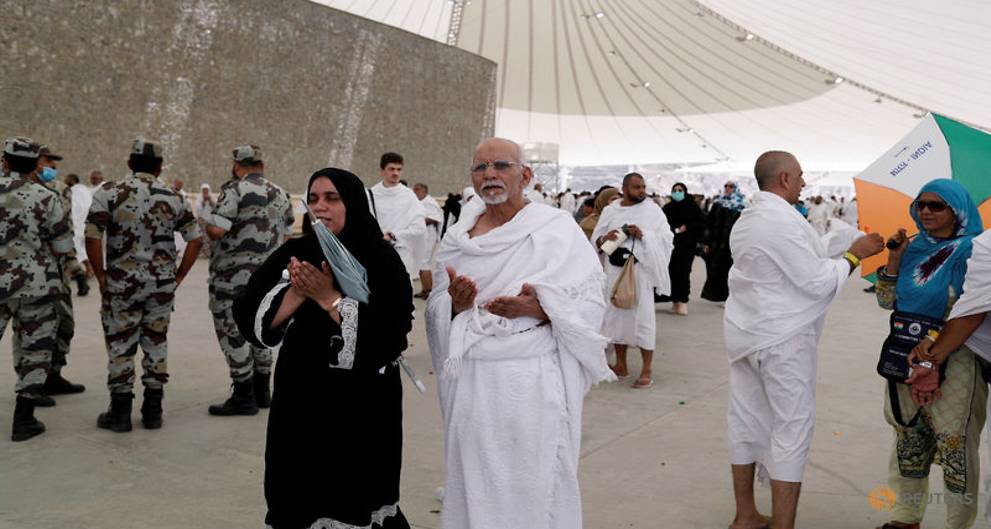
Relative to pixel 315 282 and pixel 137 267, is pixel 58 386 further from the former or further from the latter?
pixel 315 282

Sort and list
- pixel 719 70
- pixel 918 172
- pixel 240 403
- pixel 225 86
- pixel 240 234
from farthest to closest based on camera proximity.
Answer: pixel 719 70, pixel 225 86, pixel 240 403, pixel 240 234, pixel 918 172

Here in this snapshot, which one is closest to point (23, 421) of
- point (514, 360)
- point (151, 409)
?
point (151, 409)

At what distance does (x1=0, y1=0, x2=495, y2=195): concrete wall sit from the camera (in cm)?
1184

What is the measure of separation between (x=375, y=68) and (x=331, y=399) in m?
16.6

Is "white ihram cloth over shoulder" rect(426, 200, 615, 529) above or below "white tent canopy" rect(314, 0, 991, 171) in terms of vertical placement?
below

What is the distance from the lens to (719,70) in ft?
98.7

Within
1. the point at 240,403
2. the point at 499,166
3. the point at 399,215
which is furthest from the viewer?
the point at 399,215

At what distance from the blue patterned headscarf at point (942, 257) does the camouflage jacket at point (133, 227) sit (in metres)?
3.70

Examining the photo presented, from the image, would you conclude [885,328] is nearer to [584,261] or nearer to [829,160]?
[584,261]

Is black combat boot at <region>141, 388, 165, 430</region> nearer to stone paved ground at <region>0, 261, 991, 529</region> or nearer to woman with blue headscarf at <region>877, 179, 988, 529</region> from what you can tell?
stone paved ground at <region>0, 261, 991, 529</region>

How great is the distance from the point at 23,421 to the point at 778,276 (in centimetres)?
393

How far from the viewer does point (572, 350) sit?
258 centimetres

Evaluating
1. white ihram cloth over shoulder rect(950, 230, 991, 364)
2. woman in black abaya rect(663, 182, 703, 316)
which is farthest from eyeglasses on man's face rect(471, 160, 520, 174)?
woman in black abaya rect(663, 182, 703, 316)

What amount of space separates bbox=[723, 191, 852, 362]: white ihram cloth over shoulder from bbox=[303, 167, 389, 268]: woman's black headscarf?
5.09 feet
